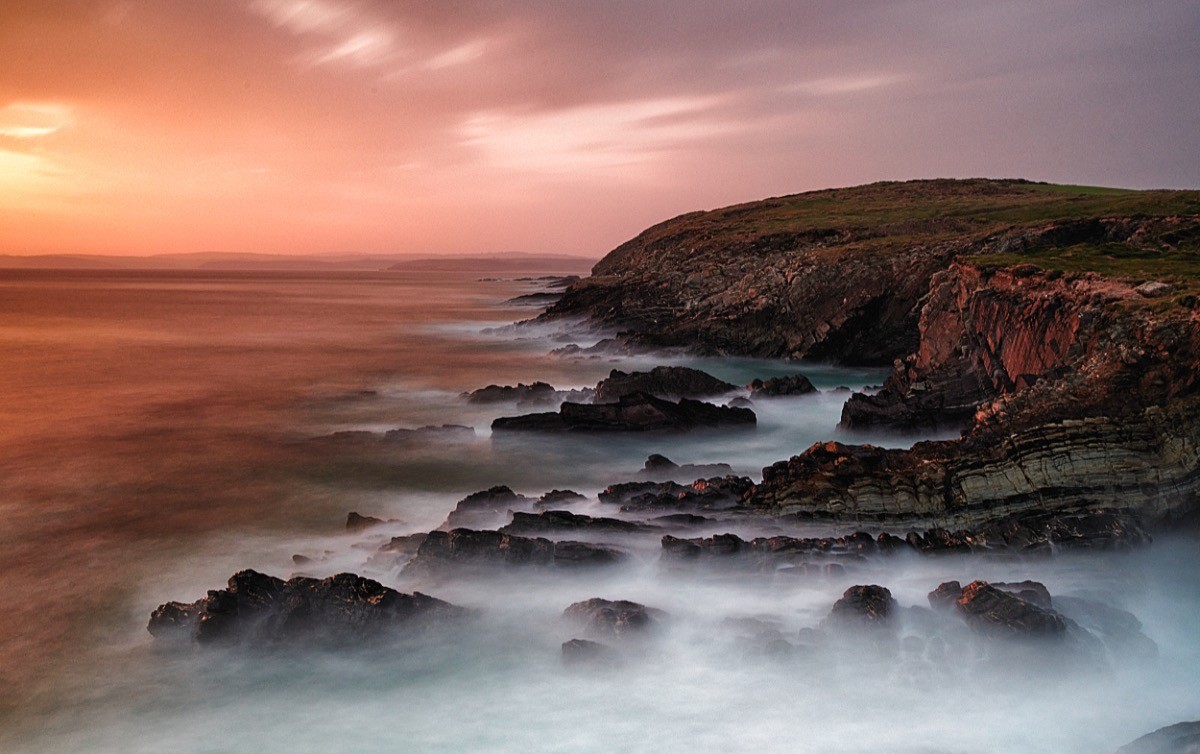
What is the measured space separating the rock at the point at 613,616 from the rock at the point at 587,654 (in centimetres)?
37

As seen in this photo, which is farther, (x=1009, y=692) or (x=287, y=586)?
(x=287, y=586)

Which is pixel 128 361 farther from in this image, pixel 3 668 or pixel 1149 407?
pixel 1149 407

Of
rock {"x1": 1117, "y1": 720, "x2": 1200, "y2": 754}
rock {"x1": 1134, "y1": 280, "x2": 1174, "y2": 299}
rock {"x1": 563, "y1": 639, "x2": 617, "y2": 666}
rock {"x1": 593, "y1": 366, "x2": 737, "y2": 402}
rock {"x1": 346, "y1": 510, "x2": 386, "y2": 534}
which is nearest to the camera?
rock {"x1": 1117, "y1": 720, "x2": 1200, "y2": 754}

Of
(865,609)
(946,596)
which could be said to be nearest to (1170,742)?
(946,596)

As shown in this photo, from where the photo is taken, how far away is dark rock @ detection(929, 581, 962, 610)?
11.3m

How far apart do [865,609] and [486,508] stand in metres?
7.88

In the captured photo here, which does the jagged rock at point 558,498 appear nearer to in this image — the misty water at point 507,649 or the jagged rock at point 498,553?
the misty water at point 507,649

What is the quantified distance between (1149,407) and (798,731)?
29.4ft

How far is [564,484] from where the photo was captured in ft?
65.6

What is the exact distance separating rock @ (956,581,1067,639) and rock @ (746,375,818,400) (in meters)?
17.7

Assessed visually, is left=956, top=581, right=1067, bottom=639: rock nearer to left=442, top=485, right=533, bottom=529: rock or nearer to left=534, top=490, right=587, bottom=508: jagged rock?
left=534, top=490, right=587, bottom=508: jagged rock

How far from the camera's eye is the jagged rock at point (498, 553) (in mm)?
13430

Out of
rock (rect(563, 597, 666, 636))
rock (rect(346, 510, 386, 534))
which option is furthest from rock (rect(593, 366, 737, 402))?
rock (rect(563, 597, 666, 636))

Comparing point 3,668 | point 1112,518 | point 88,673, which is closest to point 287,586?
point 88,673
